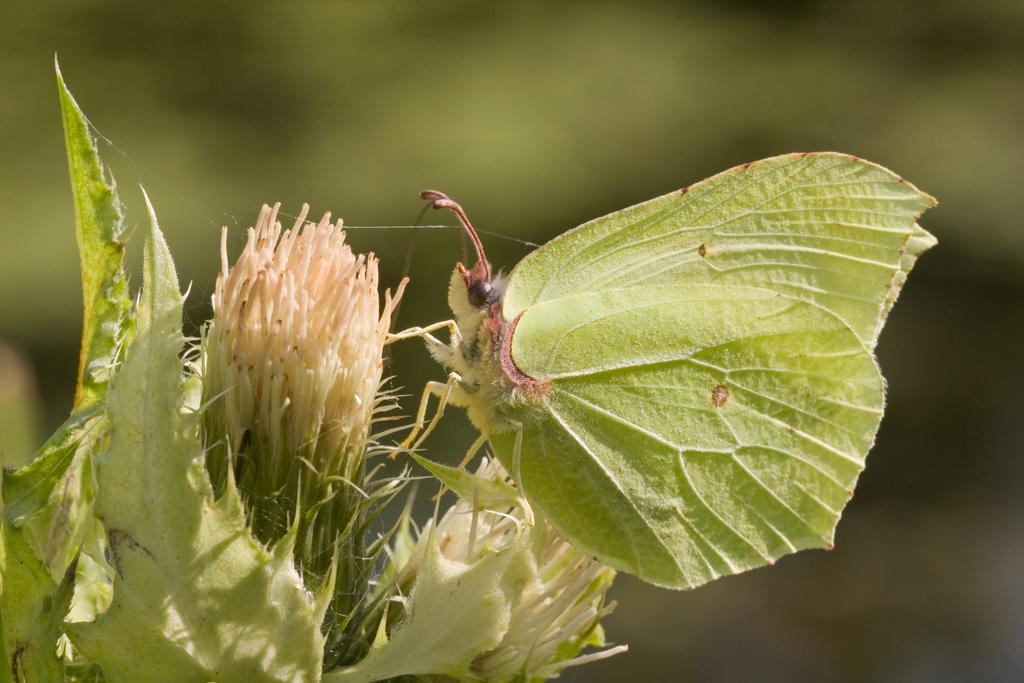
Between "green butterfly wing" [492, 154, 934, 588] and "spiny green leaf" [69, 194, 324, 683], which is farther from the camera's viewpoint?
"green butterfly wing" [492, 154, 934, 588]

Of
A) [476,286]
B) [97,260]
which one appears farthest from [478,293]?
[97,260]

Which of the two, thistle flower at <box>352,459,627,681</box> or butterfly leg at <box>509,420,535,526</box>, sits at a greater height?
butterfly leg at <box>509,420,535,526</box>

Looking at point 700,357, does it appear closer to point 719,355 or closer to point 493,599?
point 719,355

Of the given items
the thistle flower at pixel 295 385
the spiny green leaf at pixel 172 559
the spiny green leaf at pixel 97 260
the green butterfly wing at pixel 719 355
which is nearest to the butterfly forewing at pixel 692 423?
the green butterfly wing at pixel 719 355

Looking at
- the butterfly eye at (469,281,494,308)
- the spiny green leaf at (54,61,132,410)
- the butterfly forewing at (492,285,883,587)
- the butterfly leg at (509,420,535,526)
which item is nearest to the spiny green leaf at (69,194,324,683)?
the spiny green leaf at (54,61,132,410)

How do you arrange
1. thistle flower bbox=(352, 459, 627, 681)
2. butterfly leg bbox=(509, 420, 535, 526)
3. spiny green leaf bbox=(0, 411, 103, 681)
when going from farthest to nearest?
1. butterfly leg bbox=(509, 420, 535, 526)
2. thistle flower bbox=(352, 459, 627, 681)
3. spiny green leaf bbox=(0, 411, 103, 681)

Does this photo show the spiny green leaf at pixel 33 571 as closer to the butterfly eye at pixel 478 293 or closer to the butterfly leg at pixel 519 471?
the butterfly leg at pixel 519 471

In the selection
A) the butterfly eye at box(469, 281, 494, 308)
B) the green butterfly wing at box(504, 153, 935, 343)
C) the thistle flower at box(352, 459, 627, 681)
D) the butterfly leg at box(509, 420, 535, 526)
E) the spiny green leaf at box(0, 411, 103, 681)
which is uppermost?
the green butterfly wing at box(504, 153, 935, 343)

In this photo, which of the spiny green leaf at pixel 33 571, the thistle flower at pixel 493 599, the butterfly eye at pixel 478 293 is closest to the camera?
the spiny green leaf at pixel 33 571

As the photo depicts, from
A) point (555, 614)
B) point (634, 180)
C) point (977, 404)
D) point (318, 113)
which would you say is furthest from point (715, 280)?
point (977, 404)

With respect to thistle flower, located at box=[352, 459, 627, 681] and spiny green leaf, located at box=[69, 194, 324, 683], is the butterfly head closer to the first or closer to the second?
thistle flower, located at box=[352, 459, 627, 681]

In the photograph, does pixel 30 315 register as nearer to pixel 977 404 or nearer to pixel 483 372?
pixel 483 372
